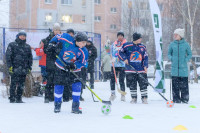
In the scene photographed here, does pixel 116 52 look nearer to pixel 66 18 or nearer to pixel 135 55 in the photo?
pixel 135 55

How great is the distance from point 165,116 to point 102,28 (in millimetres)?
47861

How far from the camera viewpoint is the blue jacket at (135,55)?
9.48m

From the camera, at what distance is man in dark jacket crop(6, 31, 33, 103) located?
9461mm

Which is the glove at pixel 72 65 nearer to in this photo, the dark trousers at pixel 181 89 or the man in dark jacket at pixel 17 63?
the man in dark jacket at pixel 17 63

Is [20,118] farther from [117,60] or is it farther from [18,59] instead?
[117,60]

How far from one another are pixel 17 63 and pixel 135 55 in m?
2.82

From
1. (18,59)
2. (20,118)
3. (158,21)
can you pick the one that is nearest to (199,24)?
(158,21)

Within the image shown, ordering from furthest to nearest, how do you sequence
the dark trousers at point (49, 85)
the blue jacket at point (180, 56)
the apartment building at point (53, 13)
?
1. the apartment building at point (53, 13)
2. the blue jacket at point (180, 56)
3. the dark trousers at point (49, 85)

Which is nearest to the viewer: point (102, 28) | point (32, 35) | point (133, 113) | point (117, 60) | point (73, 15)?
point (133, 113)

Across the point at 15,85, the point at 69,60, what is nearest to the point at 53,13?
the point at 15,85

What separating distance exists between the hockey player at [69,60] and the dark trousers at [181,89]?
138 inches

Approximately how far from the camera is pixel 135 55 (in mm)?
9492

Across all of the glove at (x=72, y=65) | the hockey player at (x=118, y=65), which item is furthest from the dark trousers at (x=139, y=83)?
the glove at (x=72, y=65)

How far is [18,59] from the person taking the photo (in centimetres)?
950
